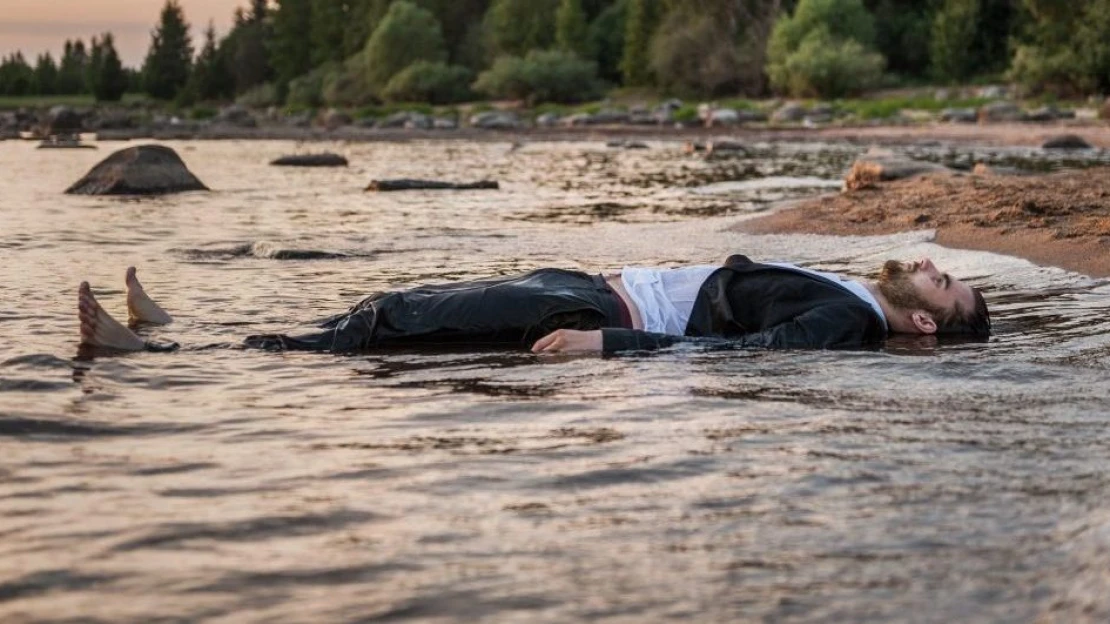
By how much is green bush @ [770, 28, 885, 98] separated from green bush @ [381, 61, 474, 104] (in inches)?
1062

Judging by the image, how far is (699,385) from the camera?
231 inches

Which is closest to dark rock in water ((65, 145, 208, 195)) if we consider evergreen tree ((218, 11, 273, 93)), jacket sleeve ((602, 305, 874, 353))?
jacket sleeve ((602, 305, 874, 353))

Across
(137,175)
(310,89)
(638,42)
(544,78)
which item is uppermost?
(638,42)

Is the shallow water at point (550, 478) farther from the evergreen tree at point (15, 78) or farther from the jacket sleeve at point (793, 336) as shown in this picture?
the evergreen tree at point (15, 78)

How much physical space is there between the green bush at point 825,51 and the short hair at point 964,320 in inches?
2156

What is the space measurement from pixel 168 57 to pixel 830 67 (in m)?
75.9

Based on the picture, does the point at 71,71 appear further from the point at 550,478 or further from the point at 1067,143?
the point at 550,478

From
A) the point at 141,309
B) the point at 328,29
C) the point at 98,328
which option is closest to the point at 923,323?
the point at 98,328

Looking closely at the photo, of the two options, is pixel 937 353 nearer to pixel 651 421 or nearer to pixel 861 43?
pixel 651 421

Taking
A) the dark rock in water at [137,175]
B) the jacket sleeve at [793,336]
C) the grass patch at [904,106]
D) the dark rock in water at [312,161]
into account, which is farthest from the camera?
the grass patch at [904,106]

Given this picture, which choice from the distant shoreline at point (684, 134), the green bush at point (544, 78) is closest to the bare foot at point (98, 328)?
the distant shoreline at point (684, 134)

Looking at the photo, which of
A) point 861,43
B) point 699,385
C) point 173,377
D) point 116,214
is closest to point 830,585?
point 699,385

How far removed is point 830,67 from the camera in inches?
2384

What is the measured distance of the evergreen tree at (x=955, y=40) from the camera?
64000mm
